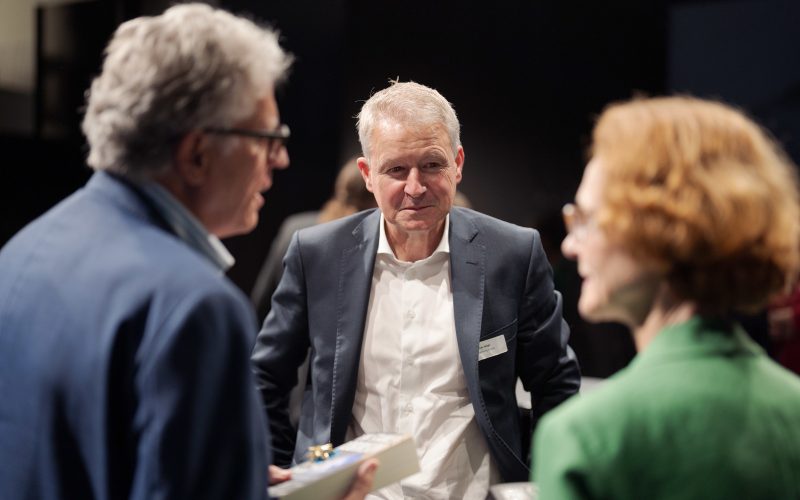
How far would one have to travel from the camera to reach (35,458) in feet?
3.86

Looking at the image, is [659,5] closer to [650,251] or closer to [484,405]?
[484,405]

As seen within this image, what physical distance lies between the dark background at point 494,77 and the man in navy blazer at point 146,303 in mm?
2881

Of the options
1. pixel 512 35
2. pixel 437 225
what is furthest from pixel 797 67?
pixel 437 225

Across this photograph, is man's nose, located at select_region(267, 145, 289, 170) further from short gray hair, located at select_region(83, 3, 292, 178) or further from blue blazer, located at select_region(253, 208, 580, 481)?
blue blazer, located at select_region(253, 208, 580, 481)

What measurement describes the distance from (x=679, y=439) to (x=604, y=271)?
10.4 inches

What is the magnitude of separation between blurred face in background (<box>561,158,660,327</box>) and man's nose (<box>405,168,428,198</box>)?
0.89 m

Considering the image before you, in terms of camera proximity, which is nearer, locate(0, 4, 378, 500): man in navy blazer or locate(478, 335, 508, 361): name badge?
locate(0, 4, 378, 500): man in navy blazer

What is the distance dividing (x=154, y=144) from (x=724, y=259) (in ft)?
2.76

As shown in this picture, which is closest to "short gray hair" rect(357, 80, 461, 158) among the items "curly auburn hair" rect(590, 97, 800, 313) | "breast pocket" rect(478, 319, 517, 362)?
"breast pocket" rect(478, 319, 517, 362)

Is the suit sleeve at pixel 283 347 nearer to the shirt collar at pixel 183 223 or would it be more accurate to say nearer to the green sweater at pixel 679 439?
the shirt collar at pixel 183 223

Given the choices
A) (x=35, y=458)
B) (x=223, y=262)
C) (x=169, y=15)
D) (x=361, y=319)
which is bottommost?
(x=361, y=319)

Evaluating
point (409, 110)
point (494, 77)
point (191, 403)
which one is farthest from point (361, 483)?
point (494, 77)

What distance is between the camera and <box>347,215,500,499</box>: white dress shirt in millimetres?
2148

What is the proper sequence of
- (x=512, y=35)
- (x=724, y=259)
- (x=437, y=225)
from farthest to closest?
(x=512, y=35), (x=437, y=225), (x=724, y=259)
